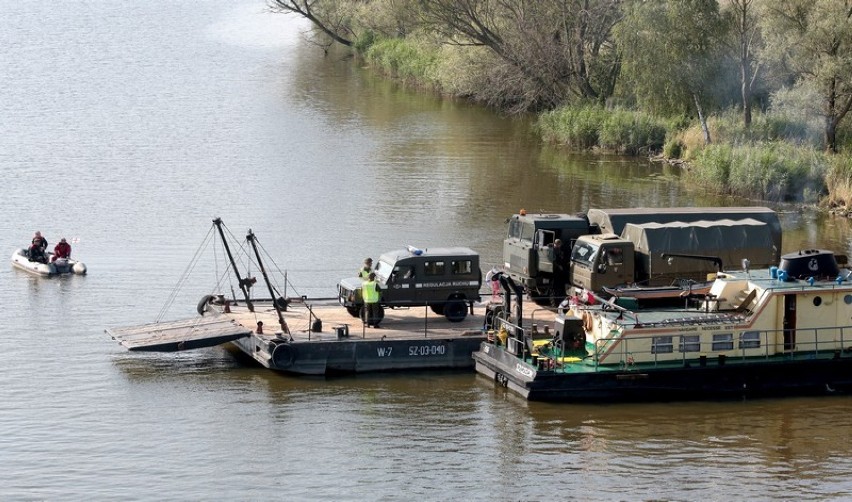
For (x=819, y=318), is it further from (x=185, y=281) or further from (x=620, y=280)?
(x=185, y=281)

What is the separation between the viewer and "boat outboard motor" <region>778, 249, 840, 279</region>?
31.9 meters

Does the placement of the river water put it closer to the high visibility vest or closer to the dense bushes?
the dense bushes

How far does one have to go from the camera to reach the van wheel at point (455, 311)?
33.5 m

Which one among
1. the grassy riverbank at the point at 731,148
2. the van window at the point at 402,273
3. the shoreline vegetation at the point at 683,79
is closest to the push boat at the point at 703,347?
the van window at the point at 402,273

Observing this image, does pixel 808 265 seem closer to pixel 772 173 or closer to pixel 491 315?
pixel 491 315

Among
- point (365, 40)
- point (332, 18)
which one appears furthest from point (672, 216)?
point (332, 18)

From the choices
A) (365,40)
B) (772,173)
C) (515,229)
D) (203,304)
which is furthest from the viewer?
(365,40)

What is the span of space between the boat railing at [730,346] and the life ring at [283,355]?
7276mm

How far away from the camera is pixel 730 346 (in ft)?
102


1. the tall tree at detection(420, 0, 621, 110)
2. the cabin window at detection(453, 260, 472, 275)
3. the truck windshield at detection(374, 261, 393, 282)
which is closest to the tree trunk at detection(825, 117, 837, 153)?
the tall tree at detection(420, 0, 621, 110)

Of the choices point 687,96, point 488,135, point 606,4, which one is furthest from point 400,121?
point 687,96

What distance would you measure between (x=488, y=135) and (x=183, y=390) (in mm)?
41385

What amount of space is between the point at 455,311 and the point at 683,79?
30045mm

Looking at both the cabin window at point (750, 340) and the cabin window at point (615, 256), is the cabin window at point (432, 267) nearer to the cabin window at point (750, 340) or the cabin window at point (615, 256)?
the cabin window at point (615, 256)
